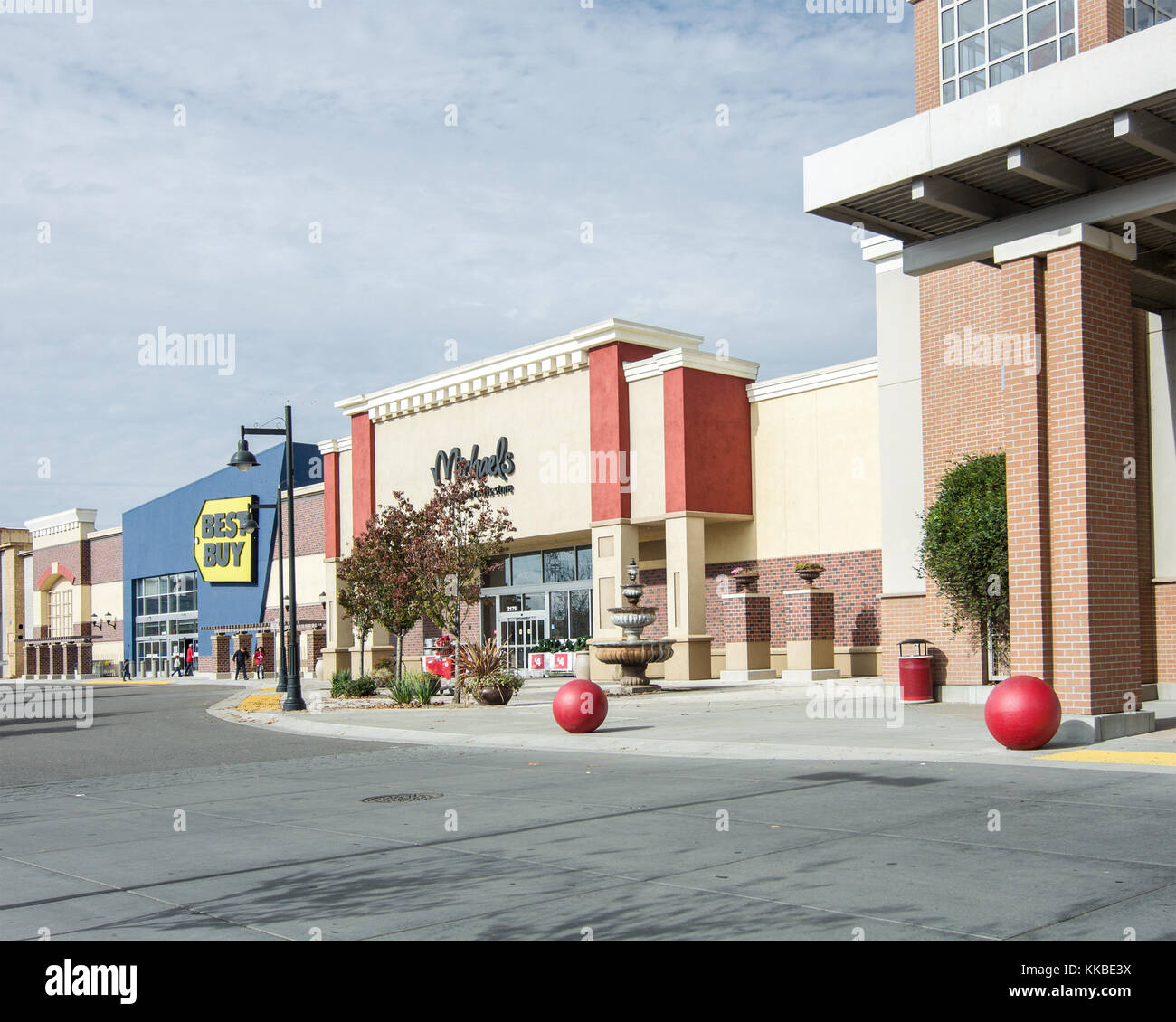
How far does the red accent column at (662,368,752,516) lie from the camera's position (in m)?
33.0

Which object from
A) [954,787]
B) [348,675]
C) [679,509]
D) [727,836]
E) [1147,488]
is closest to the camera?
[727,836]

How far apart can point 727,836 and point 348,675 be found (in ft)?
76.9

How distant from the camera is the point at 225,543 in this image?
199 ft

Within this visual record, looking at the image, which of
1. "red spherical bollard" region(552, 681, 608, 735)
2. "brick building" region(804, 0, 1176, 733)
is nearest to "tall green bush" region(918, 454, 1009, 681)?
"brick building" region(804, 0, 1176, 733)

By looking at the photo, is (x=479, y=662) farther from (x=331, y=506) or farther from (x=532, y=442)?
(x=331, y=506)

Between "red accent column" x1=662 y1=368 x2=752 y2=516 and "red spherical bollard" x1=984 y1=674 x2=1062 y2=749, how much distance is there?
20465 mm

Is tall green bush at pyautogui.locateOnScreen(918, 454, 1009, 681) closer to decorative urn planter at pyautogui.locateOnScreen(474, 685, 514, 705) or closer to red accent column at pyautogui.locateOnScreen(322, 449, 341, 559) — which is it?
decorative urn planter at pyautogui.locateOnScreen(474, 685, 514, 705)

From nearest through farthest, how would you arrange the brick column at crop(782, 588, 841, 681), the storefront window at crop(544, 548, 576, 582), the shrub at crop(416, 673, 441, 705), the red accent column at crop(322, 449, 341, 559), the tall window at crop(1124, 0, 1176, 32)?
1. the tall window at crop(1124, 0, 1176, 32)
2. the shrub at crop(416, 673, 441, 705)
3. the brick column at crop(782, 588, 841, 681)
4. the storefront window at crop(544, 548, 576, 582)
5. the red accent column at crop(322, 449, 341, 559)

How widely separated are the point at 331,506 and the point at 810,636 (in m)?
23.1

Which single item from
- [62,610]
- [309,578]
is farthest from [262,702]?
[62,610]

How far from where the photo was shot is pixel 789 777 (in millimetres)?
11531
